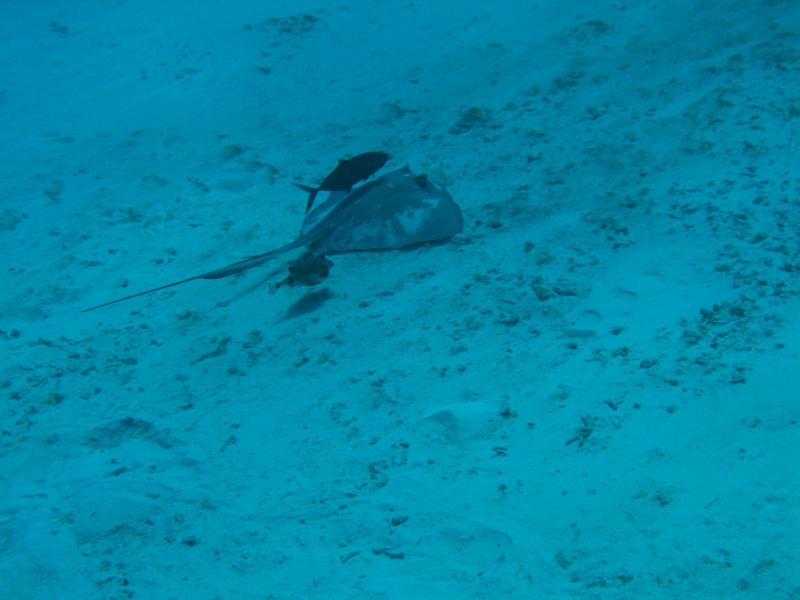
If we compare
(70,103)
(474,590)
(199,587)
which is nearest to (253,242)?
(199,587)

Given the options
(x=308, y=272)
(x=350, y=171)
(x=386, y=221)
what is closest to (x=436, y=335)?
(x=308, y=272)

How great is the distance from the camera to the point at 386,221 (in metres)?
4.35

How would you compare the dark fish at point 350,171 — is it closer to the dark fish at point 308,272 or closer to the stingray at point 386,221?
the stingray at point 386,221

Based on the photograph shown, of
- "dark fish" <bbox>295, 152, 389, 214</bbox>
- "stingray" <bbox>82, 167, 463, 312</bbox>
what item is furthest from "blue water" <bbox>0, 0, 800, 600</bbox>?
"dark fish" <bbox>295, 152, 389, 214</bbox>

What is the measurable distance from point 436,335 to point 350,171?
1588 millimetres

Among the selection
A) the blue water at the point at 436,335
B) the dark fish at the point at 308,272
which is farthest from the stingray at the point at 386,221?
the dark fish at the point at 308,272

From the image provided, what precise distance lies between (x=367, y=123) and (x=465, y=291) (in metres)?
3.03

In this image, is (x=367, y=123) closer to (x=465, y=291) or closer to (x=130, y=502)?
(x=465, y=291)

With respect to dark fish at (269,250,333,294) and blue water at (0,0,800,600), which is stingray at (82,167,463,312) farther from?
dark fish at (269,250,333,294)

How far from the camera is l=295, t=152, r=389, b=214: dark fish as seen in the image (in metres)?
4.33

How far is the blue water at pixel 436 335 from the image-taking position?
231 centimetres

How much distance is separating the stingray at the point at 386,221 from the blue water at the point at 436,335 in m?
0.12

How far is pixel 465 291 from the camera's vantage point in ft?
12.2

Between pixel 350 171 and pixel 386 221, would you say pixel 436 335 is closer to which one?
pixel 386 221
